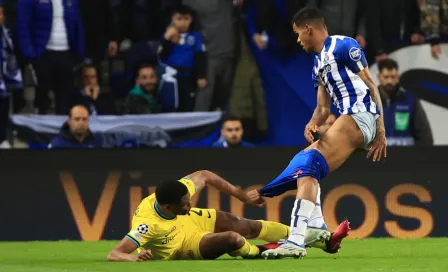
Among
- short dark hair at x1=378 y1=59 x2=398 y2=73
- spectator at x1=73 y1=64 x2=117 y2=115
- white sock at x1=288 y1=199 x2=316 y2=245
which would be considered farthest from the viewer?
spectator at x1=73 y1=64 x2=117 y2=115

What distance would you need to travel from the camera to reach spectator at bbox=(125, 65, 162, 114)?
15633 mm

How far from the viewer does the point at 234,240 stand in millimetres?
9742

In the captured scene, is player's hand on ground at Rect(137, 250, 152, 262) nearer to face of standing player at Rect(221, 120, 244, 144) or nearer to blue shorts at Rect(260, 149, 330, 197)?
blue shorts at Rect(260, 149, 330, 197)

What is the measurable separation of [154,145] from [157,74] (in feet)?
3.44

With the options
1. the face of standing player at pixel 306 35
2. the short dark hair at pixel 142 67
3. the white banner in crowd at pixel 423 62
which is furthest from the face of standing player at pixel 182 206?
the white banner in crowd at pixel 423 62

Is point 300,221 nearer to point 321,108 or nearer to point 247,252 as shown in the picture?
point 247,252

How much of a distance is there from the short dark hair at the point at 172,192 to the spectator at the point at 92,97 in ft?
19.7

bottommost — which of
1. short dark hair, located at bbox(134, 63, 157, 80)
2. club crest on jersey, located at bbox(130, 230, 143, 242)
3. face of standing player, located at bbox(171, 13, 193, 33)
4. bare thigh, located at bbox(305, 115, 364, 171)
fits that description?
club crest on jersey, located at bbox(130, 230, 143, 242)

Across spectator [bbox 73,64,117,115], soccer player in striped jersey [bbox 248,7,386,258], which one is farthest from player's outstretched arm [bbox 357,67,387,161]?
spectator [bbox 73,64,117,115]

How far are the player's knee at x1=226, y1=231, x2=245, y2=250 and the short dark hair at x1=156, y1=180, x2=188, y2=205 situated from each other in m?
0.51

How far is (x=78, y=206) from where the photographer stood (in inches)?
564

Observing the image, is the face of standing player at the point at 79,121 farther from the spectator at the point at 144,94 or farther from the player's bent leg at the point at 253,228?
the player's bent leg at the point at 253,228

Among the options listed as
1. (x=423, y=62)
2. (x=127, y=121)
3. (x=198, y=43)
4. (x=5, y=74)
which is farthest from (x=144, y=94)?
(x=423, y=62)

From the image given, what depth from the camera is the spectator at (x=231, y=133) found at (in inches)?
599
